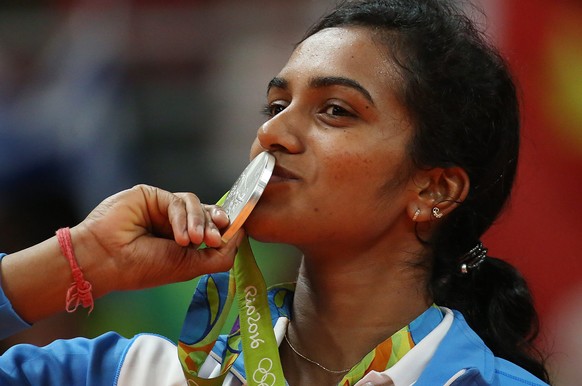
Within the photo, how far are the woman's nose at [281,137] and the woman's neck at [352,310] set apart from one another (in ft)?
1.15

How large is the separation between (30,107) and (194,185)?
73 cm

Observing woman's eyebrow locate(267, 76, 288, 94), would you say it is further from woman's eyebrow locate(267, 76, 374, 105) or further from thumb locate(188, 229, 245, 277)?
thumb locate(188, 229, 245, 277)

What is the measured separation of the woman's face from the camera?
7.61 feet

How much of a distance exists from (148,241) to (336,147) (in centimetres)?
48

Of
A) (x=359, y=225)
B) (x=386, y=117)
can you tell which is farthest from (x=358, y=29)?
(x=359, y=225)

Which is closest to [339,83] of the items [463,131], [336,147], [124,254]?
[336,147]

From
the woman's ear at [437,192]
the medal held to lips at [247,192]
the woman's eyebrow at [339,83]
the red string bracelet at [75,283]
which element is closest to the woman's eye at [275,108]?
the woman's eyebrow at [339,83]

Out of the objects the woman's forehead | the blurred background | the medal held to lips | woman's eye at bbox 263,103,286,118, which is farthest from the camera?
the blurred background

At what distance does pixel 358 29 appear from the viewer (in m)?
2.55

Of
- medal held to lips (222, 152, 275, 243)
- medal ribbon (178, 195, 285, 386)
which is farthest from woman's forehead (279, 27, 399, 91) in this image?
medal ribbon (178, 195, 285, 386)

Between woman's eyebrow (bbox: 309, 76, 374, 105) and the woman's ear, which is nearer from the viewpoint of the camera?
woman's eyebrow (bbox: 309, 76, 374, 105)

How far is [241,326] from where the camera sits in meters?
2.35

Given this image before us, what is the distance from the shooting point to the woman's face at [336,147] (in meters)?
2.32

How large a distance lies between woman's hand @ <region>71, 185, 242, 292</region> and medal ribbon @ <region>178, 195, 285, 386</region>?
0.13 meters
